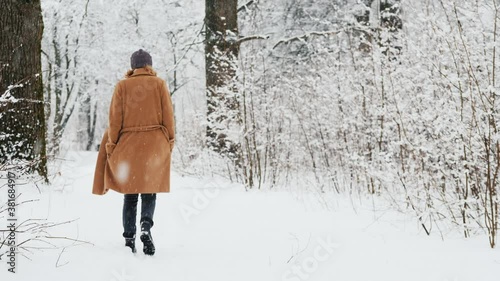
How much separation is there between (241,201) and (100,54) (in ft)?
48.8

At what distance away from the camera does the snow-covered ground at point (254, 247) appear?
3283 mm

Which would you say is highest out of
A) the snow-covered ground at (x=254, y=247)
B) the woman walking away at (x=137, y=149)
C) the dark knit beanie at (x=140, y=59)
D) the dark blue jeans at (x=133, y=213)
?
the dark knit beanie at (x=140, y=59)

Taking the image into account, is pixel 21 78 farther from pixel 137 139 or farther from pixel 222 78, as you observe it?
pixel 222 78

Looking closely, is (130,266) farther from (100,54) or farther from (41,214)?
(100,54)

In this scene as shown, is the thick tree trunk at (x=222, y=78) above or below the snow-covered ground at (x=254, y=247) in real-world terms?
above

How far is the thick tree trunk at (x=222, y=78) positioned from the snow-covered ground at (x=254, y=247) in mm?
1778

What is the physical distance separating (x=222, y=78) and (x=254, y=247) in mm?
4058

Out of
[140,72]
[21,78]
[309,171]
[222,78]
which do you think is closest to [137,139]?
[140,72]

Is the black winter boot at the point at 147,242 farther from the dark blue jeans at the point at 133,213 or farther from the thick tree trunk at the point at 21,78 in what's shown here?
the thick tree trunk at the point at 21,78

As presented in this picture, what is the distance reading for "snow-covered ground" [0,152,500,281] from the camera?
3.28 meters

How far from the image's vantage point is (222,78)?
783 centimetres

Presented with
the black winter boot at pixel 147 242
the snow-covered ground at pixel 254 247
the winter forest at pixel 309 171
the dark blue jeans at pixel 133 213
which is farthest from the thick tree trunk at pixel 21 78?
the black winter boot at pixel 147 242

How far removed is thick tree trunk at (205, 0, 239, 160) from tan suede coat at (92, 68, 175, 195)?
3.31m

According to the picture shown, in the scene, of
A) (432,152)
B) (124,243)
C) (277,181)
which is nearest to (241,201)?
(277,181)
